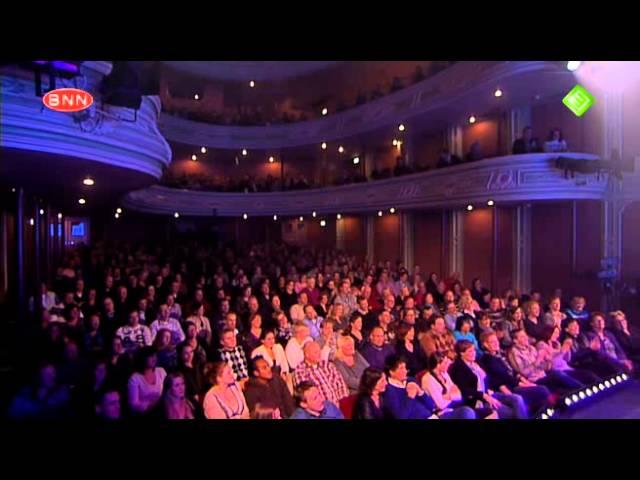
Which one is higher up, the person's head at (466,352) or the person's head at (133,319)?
the person's head at (133,319)

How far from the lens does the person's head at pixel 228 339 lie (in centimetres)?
501

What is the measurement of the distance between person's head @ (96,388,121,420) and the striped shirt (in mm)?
1620

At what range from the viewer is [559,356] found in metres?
6.00

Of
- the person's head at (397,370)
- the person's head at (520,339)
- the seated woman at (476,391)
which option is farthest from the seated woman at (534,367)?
the person's head at (397,370)

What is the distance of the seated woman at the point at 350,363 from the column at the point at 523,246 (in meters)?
8.29

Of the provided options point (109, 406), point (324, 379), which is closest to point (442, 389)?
point (324, 379)

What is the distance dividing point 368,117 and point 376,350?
11000 millimetres

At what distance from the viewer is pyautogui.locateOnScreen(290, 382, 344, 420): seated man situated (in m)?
4.05

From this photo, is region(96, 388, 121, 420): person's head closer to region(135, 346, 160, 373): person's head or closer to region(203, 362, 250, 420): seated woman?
region(135, 346, 160, 373): person's head

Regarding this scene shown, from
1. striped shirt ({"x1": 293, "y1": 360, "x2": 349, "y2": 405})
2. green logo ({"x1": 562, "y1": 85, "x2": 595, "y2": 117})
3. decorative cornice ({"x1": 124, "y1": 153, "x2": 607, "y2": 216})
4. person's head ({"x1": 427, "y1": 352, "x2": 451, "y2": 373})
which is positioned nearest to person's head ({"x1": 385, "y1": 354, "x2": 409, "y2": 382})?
person's head ({"x1": 427, "y1": 352, "x2": 451, "y2": 373})

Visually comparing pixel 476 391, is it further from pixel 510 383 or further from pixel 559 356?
pixel 559 356

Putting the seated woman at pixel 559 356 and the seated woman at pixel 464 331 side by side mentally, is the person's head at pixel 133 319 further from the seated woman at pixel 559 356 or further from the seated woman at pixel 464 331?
the seated woman at pixel 559 356

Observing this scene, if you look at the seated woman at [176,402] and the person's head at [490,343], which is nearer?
the seated woman at [176,402]
